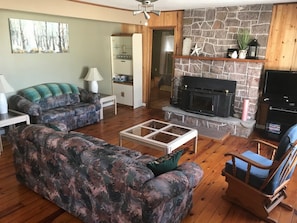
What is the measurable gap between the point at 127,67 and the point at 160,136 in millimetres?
3242

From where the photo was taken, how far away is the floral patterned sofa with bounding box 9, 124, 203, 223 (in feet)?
5.81

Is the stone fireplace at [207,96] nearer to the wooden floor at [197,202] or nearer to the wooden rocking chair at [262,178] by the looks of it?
the wooden floor at [197,202]

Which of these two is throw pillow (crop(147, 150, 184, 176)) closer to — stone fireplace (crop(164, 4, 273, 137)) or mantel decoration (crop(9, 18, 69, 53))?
stone fireplace (crop(164, 4, 273, 137))

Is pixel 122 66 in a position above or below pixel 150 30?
below

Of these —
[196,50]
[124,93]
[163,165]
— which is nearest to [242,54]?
[196,50]

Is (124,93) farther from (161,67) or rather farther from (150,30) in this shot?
(150,30)

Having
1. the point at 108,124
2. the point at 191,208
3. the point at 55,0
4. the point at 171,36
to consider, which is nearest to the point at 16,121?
the point at 108,124

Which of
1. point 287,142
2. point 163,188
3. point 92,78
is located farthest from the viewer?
point 92,78

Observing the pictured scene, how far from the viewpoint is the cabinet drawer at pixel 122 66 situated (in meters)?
6.28

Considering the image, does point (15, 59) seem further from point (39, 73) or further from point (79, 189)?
point (79, 189)

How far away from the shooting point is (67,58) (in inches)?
213

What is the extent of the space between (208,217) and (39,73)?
4.24 meters

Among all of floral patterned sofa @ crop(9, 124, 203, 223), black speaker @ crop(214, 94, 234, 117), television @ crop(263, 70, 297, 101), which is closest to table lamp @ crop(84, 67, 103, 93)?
black speaker @ crop(214, 94, 234, 117)

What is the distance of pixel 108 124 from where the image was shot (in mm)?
5227
